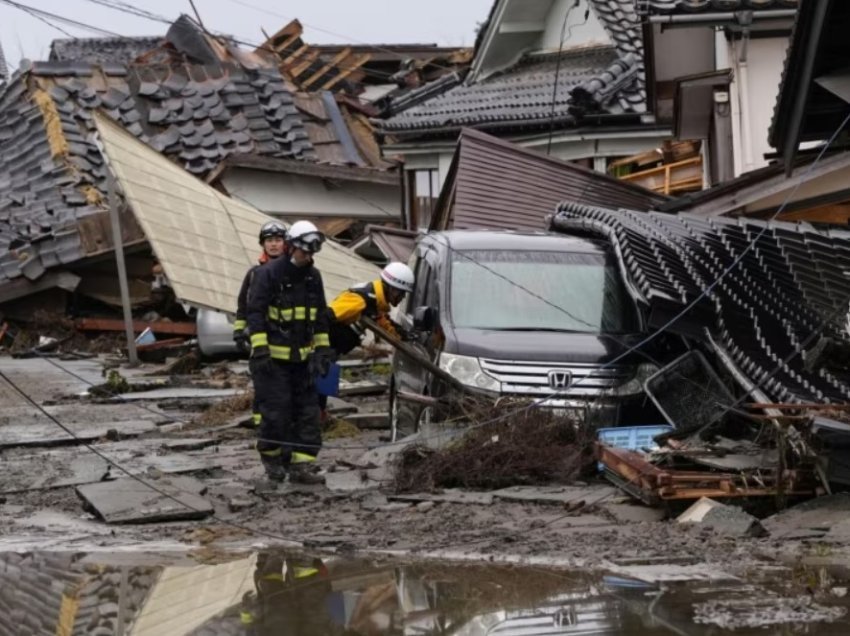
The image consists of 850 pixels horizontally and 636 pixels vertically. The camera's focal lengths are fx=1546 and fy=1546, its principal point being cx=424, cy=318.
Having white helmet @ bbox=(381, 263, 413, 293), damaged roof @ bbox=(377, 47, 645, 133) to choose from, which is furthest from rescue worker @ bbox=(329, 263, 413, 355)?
damaged roof @ bbox=(377, 47, 645, 133)

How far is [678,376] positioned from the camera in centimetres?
1083

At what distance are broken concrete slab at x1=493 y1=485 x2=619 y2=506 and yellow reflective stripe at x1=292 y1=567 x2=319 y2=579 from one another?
219 centimetres

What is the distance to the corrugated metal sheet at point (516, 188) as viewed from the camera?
1830cm

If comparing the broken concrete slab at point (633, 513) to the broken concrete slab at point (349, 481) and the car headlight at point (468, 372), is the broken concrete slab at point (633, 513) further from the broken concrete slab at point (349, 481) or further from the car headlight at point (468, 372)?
the broken concrete slab at point (349, 481)

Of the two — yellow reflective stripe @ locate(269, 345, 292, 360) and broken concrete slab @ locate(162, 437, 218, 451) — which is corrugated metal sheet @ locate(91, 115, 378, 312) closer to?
broken concrete slab @ locate(162, 437, 218, 451)

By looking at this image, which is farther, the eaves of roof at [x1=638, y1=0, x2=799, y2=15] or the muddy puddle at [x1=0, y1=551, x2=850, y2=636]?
the eaves of roof at [x1=638, y1=0, x2=799, y2=15]

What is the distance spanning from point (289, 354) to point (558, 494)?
2.20 metres

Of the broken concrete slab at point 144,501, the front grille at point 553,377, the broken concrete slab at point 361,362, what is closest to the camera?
the broken concrete slab at point 144,501

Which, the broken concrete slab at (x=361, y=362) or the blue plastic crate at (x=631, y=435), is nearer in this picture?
the blue plastic crate at (x=631, y=435)

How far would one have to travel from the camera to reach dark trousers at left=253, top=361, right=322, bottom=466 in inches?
418

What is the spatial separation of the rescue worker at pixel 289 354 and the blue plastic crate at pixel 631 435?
2.00 meters

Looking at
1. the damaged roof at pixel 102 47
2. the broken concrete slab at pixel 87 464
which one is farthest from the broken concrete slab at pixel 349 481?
the damaged roof at pixel 102 47

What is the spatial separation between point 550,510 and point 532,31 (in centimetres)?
2122

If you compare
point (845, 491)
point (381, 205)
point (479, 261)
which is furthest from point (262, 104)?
point (845, 491)
